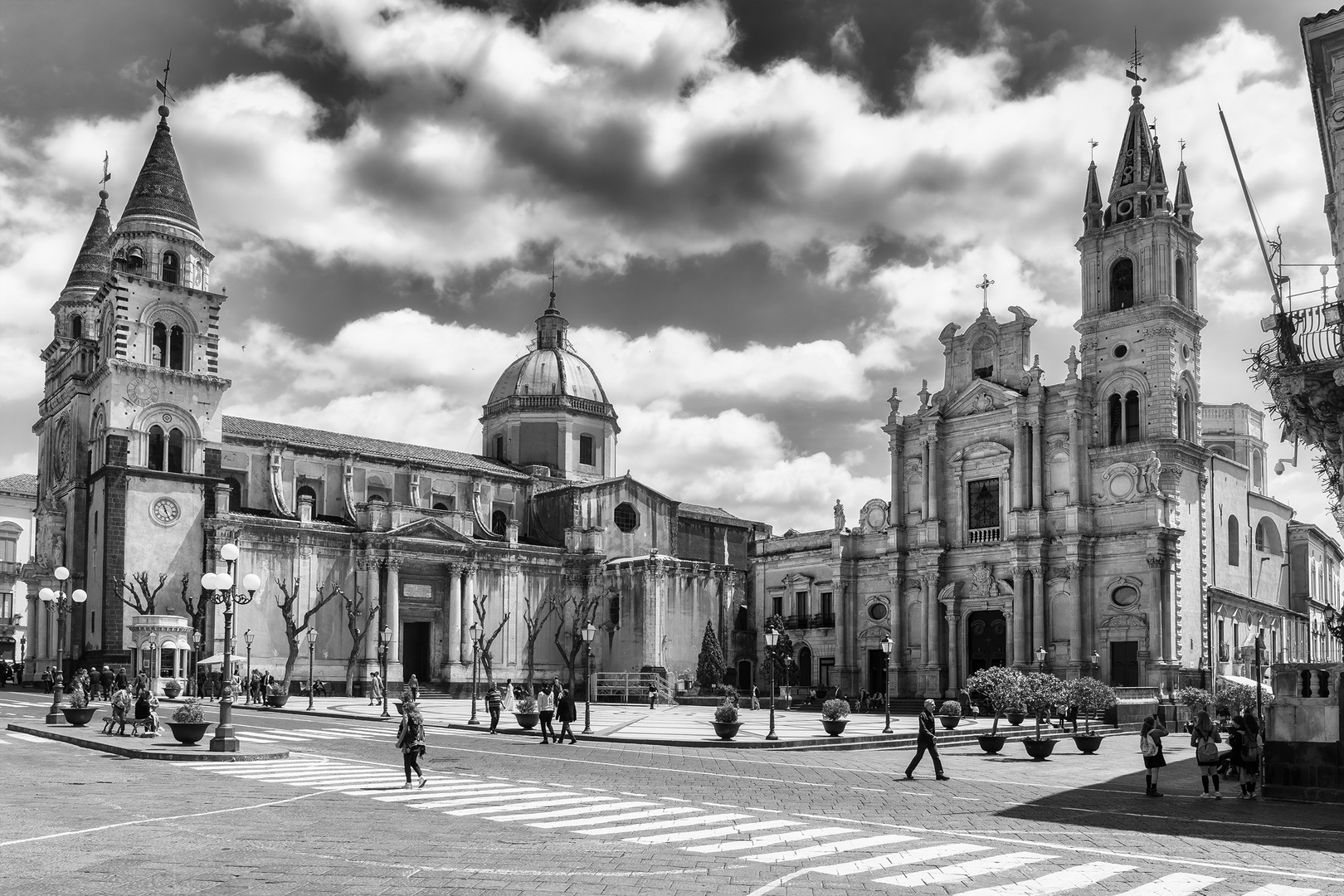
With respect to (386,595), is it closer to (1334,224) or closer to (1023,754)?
(1023,754)

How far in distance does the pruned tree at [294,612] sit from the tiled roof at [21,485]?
111ft

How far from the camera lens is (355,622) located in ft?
202

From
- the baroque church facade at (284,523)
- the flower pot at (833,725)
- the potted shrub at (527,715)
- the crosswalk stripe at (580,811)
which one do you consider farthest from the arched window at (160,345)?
the crosswalk stripe at (580,811)

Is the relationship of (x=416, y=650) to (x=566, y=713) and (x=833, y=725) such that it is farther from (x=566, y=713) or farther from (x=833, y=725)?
(x=833, y=725)

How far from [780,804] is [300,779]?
8.16 m

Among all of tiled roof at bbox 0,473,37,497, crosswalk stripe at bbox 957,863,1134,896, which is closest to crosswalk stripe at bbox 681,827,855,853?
crosswalk stripe at bbox 957,863,1134,896

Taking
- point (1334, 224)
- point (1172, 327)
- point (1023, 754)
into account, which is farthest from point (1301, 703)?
point (1172, 327)

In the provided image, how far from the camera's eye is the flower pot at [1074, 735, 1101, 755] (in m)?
32.3

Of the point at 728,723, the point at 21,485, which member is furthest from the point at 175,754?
the point at 21,485

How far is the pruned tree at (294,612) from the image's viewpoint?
53938mm

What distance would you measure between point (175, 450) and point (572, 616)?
2296 centimetres

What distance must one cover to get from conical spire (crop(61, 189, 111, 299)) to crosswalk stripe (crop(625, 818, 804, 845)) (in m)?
65.4

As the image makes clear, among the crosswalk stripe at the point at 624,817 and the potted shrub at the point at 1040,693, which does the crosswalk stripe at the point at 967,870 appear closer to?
the crosswalk stripe at the point at 624,817

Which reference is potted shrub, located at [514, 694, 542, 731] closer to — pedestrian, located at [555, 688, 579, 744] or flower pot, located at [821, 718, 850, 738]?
pedestrian, located at [555, 688, 579, 744]
